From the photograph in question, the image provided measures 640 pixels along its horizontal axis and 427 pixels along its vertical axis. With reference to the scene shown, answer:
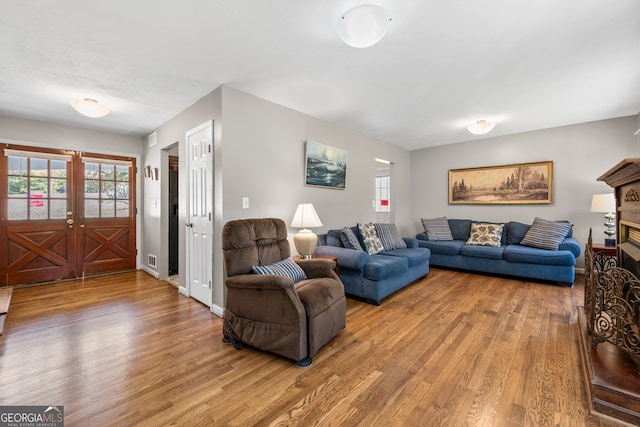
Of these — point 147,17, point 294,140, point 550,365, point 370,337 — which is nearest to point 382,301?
point 370,337

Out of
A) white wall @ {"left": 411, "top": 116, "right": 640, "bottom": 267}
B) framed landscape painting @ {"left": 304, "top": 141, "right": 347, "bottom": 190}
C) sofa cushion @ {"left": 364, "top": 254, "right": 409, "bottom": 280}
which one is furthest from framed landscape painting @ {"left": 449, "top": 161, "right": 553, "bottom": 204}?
sofa cushion @ {"left": 364, "top": 254, "right": 409, "bottom": 280}

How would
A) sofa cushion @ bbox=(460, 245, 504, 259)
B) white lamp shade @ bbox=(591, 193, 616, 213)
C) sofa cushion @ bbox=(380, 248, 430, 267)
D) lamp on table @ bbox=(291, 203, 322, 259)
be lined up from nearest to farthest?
1. lamp on table @ bbox=(291, 203, 322, 259)
2. white lamp shade @ bbox=(591, 193, 616, 213)
3. sofa cushion @ bbox=(380, 248, 430, 267)
4. sofa cushion @ bbox=(460, 245, 504, 259)

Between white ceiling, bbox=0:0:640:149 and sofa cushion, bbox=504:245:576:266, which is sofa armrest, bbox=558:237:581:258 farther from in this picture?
white ceiling, bbox=0:0:640:149

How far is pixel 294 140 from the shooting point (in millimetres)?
3656

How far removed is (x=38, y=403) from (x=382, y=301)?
2924mm

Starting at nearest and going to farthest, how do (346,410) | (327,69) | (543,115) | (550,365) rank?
1. (346,410)
2. (550,365)
3. (327,69)
4. (543,115)

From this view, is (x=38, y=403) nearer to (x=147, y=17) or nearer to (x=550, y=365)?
(x=147, y=17)

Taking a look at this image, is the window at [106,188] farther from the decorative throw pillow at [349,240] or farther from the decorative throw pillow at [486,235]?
the decorative throw pillow at [486,235]

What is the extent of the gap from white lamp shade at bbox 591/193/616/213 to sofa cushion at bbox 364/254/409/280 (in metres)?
2.88

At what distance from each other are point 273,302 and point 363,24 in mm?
1990

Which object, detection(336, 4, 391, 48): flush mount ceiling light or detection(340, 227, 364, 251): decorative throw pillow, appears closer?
detection(336, 4, 391, 48): flush mount ceiling light

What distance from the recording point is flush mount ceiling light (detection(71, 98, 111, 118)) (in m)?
3.12

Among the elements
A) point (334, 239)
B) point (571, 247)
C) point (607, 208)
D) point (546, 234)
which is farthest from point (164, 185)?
point (607, 208)

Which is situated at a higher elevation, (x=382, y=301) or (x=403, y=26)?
(x=403, y=26)
